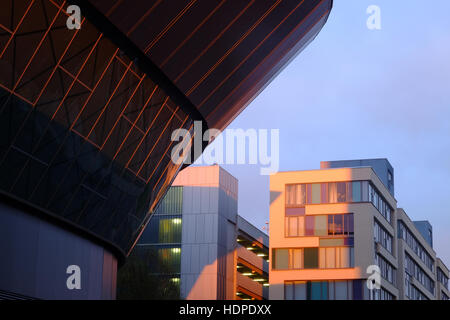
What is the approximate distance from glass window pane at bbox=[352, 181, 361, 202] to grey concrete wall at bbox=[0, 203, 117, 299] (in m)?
35.6

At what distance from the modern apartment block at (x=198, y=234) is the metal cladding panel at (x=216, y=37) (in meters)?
39.2

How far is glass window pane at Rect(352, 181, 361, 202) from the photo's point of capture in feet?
199

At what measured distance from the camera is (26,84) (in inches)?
A: 784

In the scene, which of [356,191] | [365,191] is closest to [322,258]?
[356,191]

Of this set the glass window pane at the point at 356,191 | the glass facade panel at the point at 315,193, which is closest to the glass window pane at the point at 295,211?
the glass facade panel at the point at 315,193

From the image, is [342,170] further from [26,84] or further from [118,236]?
[26,84]

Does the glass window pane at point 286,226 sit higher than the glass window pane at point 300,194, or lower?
lower

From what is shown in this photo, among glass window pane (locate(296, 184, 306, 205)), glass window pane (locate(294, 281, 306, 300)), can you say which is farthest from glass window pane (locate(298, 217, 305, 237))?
glass window pane (locate(294, 281, 306, 300))

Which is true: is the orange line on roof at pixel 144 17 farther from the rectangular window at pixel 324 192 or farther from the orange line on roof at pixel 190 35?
the rectangular window at pixel 324 192

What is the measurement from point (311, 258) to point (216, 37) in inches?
1505

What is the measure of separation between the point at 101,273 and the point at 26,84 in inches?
409

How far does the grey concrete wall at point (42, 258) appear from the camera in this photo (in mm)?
21328

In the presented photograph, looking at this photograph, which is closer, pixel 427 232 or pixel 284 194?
pixel 284 194

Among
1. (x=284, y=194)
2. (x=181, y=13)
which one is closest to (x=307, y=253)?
(x=284, y=194)
